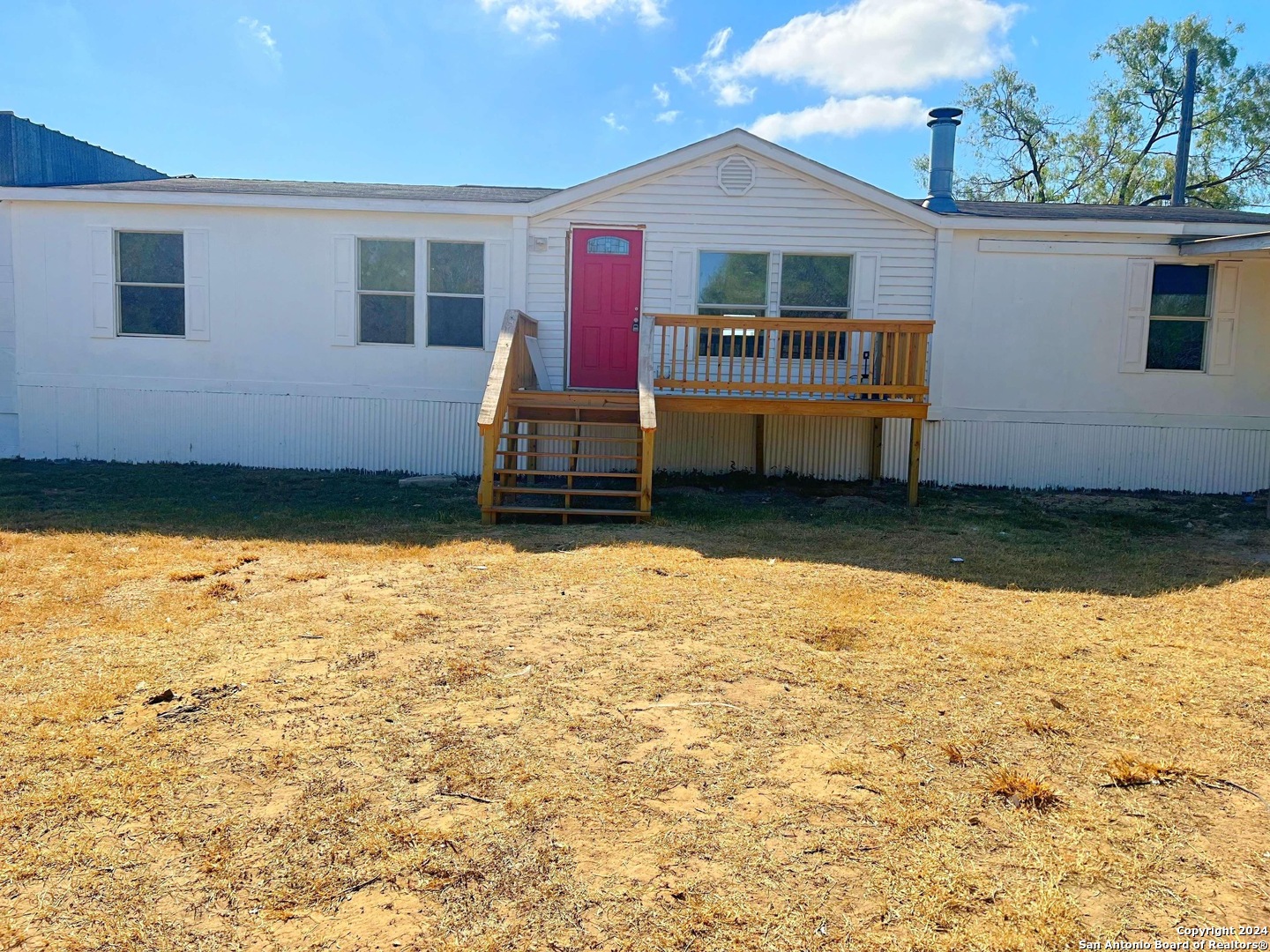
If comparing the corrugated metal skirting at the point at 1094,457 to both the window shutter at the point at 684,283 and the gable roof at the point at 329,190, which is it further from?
the gable roof at the point at 329,190

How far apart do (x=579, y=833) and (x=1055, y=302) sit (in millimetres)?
9561

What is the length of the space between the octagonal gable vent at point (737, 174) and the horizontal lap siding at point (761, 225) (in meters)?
0.07

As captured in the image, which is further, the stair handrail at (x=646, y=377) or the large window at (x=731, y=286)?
the large window at (x=731, y=286)

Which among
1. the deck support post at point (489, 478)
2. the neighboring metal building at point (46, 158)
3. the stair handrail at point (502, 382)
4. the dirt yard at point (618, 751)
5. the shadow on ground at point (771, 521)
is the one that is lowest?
the dirt yard at point (618, 751)

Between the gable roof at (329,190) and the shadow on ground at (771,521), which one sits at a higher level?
the gable roof at (329,190)

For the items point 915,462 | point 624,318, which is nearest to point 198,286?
point 624,318

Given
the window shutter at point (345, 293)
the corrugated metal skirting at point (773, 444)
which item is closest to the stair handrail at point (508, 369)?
the corrugated metal skirting at point (773, 444)

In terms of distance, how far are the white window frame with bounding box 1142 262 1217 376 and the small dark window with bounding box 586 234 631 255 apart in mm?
6068

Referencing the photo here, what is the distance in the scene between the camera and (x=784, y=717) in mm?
3611

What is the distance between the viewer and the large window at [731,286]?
10258 millimetres

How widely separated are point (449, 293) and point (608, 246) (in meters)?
1.98

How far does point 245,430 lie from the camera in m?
10.7

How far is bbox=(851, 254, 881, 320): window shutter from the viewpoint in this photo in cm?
1017

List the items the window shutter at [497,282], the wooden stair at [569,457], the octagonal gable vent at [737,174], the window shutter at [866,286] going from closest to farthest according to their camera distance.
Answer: the wooden stair at [569,457], the octagonal gable vent at [737,174], the window shutter at [866,286], the window shutter at [497,282]
